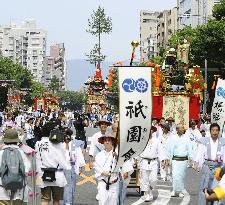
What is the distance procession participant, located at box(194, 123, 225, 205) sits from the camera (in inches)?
490

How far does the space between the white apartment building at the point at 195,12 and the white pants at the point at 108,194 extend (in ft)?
279

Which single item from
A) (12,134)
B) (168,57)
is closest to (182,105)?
(168,57)

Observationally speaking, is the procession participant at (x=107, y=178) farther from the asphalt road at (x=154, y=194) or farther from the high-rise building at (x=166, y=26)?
the high-rise building at (x=166, y=26)

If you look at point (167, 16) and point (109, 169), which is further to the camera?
point (167, 16)

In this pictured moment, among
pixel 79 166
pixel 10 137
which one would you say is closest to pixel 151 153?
pixel 79 166

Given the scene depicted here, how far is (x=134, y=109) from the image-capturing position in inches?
399

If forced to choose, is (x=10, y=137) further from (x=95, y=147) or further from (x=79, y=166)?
(x=79, y=166)

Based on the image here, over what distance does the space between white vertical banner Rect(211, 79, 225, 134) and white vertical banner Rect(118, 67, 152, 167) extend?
5780mm

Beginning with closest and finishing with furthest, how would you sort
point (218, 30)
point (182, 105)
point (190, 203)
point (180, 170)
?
point (190, 203), point (180, 170), point (182, 105), point (218, 30)

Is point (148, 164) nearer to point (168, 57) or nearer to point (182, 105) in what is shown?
point (182, 105)

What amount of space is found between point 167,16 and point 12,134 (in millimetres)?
131758

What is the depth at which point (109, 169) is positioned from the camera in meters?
11.2

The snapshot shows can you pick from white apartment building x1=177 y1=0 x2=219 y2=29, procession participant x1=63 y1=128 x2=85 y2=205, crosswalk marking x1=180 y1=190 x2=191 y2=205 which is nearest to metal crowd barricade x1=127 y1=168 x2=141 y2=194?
crosswalk marking x1=180 y1=190 x2=191 y2=205

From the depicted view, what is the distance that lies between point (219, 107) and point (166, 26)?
4976 inches
